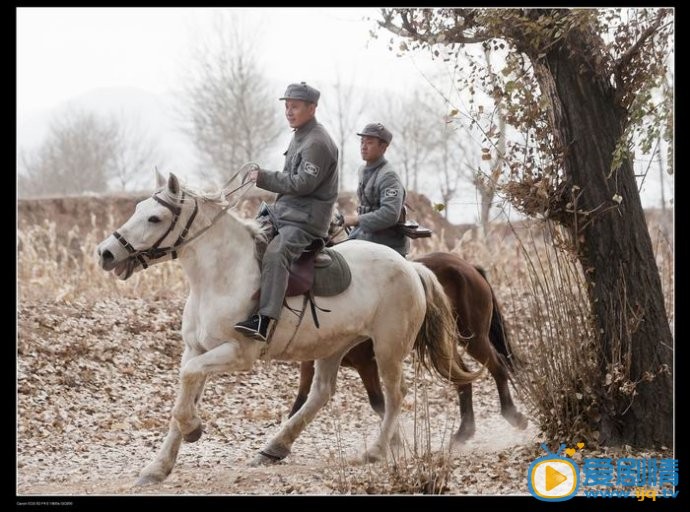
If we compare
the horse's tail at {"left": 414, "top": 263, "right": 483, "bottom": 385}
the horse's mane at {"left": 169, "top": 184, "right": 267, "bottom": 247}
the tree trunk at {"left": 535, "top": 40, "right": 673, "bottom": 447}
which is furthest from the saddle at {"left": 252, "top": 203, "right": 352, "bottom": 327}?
the tree trunk at {"left": 535, "top": 40, "right": 673, "bottom": 447}

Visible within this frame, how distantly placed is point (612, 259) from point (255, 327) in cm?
305

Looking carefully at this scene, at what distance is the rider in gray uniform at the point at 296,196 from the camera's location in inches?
258

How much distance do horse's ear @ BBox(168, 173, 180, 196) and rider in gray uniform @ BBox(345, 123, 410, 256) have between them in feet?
6.93

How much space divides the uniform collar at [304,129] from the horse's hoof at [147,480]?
2.81 m

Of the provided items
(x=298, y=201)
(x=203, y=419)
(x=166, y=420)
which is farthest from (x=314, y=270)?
(x=166, y=420)

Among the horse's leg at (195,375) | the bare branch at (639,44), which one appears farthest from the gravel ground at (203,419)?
the bare branch at (639,44)

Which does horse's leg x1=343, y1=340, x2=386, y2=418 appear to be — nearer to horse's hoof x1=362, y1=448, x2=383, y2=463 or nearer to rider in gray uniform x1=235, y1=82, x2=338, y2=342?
horse's hoof x1=362, y1=448, x2=383, y2=463

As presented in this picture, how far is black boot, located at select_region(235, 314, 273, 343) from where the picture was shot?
6430 millimetres

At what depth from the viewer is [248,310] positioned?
662cm

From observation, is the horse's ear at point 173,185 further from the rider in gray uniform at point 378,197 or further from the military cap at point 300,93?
the rider in gray uniform at point 378,197

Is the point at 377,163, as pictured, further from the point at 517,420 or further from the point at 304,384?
the point at 517,420

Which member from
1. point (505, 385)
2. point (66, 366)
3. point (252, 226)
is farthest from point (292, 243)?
point (66, 366)
